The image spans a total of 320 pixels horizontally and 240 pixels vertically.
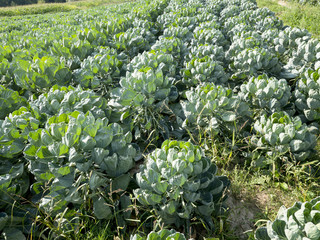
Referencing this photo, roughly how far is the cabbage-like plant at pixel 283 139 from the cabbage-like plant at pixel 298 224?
898mm

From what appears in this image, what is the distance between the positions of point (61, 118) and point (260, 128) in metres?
1.89

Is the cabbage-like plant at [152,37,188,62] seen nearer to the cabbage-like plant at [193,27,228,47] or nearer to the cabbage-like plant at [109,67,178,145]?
the cabbage-like plant at [193,27,228,47]

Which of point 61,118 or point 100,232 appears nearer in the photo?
point 100,232

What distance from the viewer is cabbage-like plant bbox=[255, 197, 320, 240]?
1.19 meters

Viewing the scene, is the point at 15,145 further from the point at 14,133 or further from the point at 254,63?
the point at 254,63

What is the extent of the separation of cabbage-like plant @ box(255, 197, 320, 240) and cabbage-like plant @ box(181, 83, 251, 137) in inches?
45.8

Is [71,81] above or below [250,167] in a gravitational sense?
above

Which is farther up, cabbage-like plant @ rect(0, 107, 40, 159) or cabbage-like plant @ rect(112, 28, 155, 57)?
cabbage-like plant @ rect(112, 28, 155, 57)

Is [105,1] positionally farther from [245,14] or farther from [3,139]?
[3,139]

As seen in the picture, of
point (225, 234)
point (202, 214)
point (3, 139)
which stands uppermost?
point (3, 139)

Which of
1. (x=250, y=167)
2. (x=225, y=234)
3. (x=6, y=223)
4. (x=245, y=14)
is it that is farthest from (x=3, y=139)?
(x=245, y=14)

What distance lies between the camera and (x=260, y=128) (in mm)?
2432

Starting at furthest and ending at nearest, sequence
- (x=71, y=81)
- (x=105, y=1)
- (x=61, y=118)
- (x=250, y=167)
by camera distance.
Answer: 1. (x=105, y=1)
2. (x=71, y=81)
3. (x=250, y=167)
4. (x=61, y=118)

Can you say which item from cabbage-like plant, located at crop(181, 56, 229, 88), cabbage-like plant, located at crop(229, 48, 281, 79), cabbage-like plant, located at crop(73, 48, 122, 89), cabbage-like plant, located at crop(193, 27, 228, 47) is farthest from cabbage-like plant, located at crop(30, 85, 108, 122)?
cabbage-like plant, located at crop(193, 27, 228, 47)
